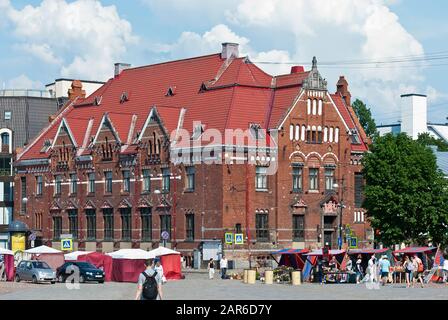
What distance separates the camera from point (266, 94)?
98938mm

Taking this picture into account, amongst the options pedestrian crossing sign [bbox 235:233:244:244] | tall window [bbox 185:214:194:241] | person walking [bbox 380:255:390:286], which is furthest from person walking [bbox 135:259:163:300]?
tall window [bbox 185:214:194:241]

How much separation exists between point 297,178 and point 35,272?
31449 millimetres

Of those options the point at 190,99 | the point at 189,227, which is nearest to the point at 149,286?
the point at 189,227

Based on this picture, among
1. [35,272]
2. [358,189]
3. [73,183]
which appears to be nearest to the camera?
[35,272]

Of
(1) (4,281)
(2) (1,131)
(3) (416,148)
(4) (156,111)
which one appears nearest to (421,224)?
(3) (416,148)

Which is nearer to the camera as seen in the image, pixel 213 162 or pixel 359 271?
pixel 359 271

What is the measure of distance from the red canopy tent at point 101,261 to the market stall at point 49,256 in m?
2.45

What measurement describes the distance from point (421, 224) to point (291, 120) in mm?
14458

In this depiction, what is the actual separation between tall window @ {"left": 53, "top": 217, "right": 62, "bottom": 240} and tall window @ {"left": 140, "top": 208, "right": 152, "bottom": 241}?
12.7 meters

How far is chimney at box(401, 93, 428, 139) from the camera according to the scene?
527 feet

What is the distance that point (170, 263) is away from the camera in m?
79.7

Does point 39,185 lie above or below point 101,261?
above

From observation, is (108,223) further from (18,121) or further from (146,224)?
(18,121)

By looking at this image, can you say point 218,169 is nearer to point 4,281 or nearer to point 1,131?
point 4,281
